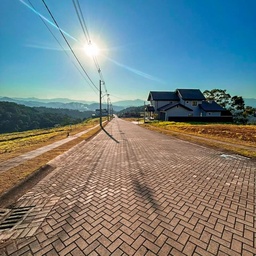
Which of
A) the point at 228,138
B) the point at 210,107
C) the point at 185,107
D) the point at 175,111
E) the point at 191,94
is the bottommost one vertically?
the point at 228,138

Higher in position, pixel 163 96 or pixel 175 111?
pixel 163 96

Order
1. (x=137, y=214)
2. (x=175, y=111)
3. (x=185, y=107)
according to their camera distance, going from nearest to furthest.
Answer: (x=137, y=214)
(x=175, y=111)
(x=185, y=107)

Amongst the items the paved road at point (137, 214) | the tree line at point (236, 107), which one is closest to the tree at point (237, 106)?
the tree line at point (236, 107)

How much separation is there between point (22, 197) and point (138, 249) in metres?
3.75

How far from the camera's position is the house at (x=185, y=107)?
1736 inches

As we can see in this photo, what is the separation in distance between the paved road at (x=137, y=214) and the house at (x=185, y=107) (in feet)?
124

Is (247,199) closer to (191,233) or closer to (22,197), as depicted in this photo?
(191,233)

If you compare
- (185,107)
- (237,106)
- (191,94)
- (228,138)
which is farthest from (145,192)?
(237,106)

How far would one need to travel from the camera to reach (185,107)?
4534 cm

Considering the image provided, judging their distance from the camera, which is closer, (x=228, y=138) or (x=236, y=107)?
(x=228, y=138)

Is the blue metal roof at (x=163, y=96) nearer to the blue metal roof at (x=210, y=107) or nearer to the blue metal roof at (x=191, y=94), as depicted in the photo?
the blue metal roof at (x=191, y=94)

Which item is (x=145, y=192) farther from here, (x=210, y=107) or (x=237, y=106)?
(x=237, y=106)

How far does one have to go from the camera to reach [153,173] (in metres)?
6.16

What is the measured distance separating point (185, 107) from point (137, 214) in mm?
45802
